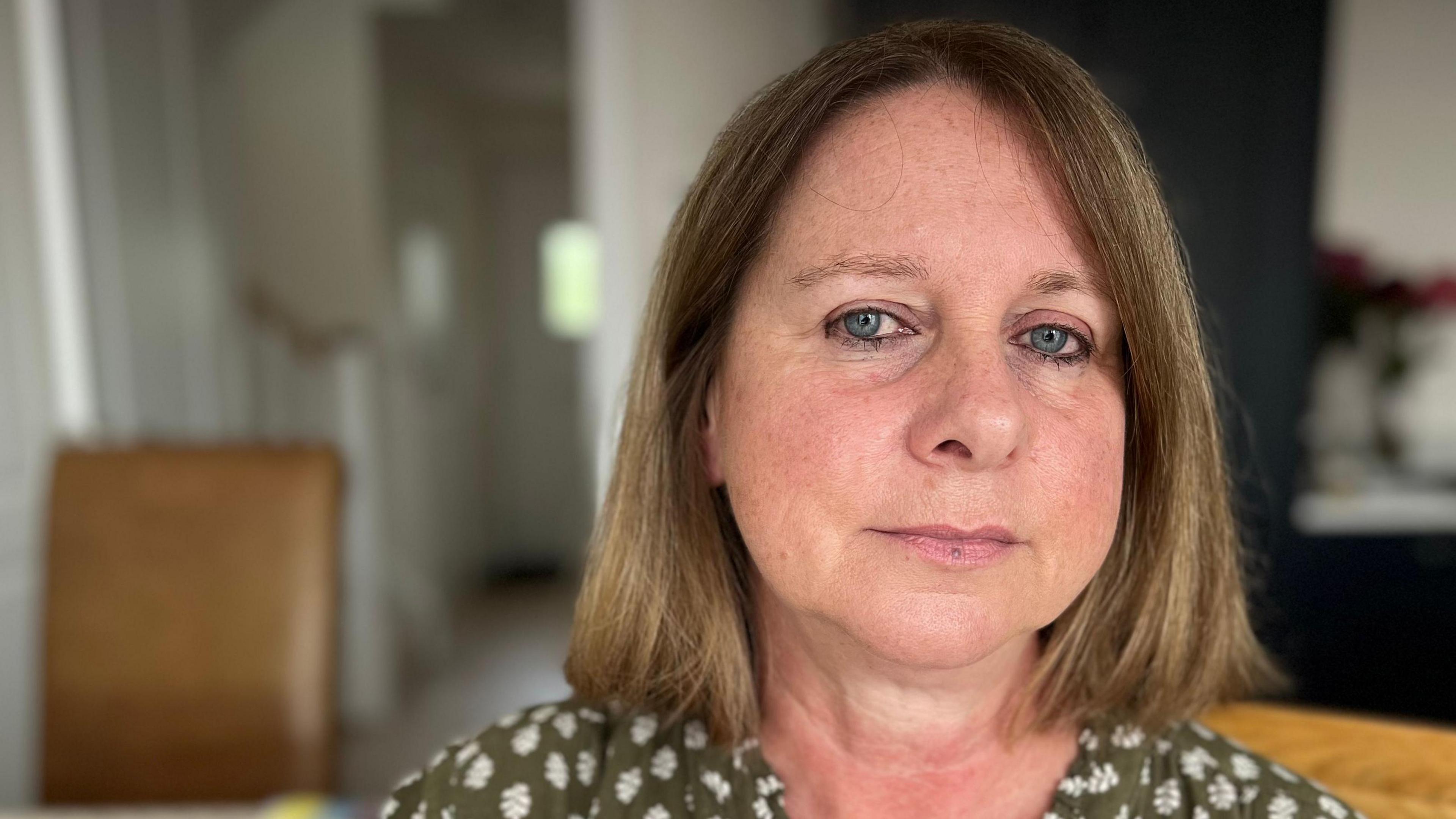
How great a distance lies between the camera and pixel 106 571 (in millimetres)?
1511

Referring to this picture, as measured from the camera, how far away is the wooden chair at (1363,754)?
2.73 ft

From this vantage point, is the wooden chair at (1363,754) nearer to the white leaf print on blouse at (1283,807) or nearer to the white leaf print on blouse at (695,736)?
the white leaf print on blouse at (1283,807)

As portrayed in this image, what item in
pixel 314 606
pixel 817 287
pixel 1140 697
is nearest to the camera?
pixel 817 287

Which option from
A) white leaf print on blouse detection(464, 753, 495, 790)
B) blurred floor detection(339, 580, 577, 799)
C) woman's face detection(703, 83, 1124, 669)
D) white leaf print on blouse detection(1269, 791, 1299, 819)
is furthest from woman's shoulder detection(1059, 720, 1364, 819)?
blurred floor detection(339, 580, 577, 799)

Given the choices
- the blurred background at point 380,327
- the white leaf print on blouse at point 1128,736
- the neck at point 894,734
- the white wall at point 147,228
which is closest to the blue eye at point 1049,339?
the neck at point 894,734

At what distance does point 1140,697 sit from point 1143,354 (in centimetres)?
34

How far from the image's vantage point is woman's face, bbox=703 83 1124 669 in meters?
0.68

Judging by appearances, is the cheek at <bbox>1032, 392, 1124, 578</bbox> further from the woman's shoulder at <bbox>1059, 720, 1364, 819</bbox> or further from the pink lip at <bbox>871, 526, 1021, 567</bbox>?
the woman's shoulder at <bbox>1059, 720, 1364, 819</bbox>

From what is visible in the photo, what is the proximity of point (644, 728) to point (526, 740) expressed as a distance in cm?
11

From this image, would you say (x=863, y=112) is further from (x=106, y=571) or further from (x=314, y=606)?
(x=106, y=571)

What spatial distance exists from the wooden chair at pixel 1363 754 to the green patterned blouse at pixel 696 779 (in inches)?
3.5

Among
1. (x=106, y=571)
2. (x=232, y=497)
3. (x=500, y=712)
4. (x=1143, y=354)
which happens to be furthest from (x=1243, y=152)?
(x=500, y=712)

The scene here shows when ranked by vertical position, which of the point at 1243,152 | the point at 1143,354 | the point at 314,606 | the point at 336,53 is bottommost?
the point at 314,606

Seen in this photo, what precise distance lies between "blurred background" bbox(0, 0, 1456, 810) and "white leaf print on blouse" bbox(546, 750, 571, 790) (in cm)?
37
